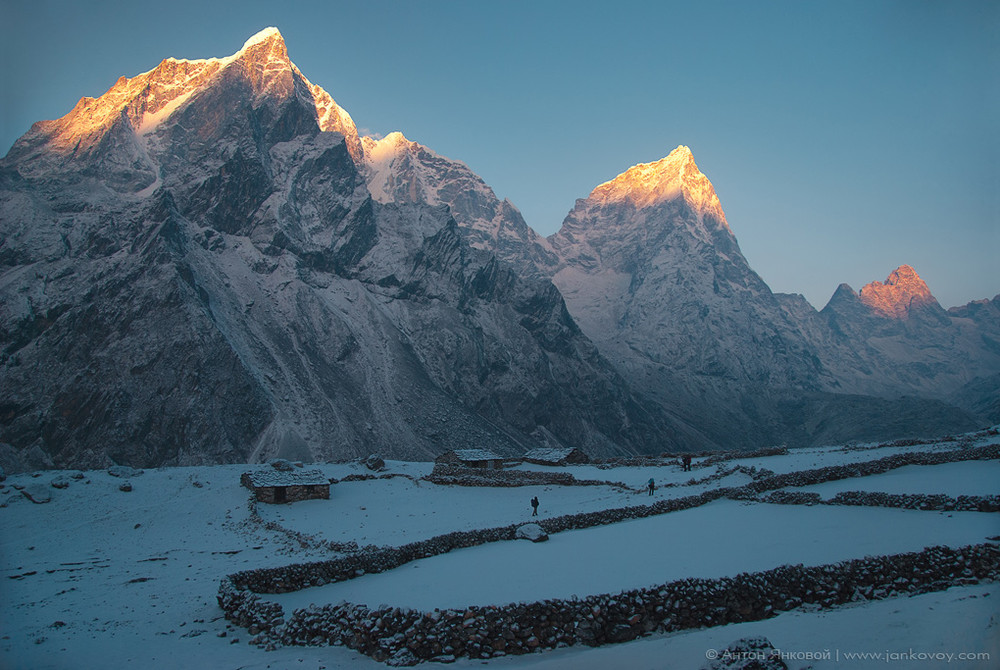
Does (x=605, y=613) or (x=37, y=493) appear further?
(x=37, y=493)

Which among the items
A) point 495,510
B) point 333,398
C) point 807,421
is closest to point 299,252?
point 333,398

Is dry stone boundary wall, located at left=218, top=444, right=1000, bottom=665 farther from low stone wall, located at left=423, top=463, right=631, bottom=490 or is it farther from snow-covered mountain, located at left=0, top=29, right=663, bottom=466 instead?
snow-covered mountain, located at left=0, top=29, right=663, bottom=466

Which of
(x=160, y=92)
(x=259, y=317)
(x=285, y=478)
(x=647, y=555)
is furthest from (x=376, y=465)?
(x=160, y=92)

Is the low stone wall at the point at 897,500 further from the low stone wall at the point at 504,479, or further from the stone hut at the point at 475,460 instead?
the stone hut at the point at 475,460

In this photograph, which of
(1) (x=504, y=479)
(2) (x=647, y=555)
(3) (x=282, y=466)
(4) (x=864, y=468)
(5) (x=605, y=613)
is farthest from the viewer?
(1) (x=504, y=479)

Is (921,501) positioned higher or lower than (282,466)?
lower

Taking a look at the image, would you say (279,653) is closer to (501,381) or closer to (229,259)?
(229,259)

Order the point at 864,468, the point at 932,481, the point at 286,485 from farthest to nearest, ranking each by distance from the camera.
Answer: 1. the point at 286,485
2. the point at 864,468
3. the point at 932,481

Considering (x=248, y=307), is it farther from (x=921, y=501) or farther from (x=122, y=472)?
(x=921, y=501)

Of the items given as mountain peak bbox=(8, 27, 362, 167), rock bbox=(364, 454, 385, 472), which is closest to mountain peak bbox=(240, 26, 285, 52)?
mountain peak bbox=(8, 27, 362, 167)
